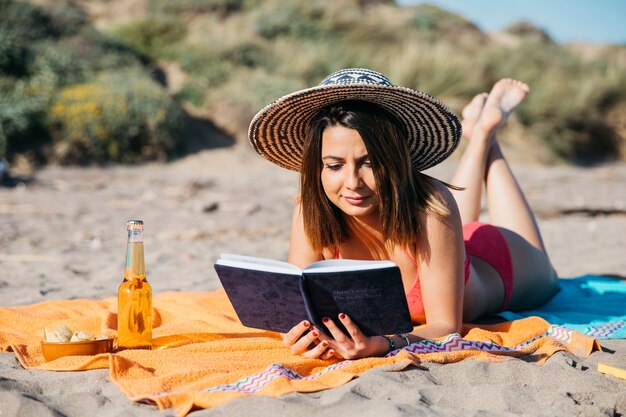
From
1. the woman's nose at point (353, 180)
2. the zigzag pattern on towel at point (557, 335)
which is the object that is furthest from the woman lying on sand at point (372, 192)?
the zigzag pattern on towel at point (557, 335)

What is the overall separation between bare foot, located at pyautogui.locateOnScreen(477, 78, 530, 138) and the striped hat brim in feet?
4.36

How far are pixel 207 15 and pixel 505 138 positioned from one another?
905cm

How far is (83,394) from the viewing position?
8.04 ft

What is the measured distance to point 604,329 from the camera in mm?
3451

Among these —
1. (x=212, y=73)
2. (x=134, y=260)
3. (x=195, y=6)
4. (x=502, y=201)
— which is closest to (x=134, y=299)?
(x=134, y=260)

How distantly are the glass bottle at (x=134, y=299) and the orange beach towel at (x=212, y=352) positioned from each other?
10cm

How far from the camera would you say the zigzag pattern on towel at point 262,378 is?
2426mm

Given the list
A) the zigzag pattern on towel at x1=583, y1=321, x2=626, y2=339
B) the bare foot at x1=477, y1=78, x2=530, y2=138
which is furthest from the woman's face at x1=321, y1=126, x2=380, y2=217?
the bare foot at x1=477, y1=78, x2=530, y2=138

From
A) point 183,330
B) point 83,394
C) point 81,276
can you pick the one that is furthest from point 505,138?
point 83,394

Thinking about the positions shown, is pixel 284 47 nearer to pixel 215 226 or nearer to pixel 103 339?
pixel 215 226

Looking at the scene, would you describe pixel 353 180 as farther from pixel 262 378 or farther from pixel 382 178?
pixel 262 378

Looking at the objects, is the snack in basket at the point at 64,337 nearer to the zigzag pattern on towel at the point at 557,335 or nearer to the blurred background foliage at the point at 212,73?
the zigzag pattern on towel at the point at 557,335

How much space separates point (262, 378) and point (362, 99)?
1.19m

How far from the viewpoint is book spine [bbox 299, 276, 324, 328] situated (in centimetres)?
247
